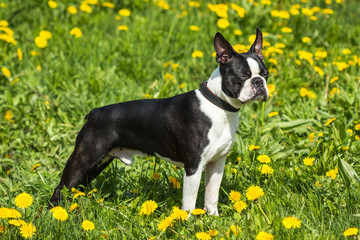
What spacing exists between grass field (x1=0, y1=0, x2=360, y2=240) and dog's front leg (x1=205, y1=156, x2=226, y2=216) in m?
0.11

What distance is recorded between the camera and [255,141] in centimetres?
454

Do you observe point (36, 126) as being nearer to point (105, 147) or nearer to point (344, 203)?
point (105, 147)

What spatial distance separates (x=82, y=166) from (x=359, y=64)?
3.34 meters

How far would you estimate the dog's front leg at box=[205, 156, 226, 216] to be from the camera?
145 inches

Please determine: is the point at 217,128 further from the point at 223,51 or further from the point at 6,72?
the point at 6,72

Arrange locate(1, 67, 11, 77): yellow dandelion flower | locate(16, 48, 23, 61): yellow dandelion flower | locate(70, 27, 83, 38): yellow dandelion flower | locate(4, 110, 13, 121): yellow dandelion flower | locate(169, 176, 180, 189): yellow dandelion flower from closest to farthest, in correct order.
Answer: locate(169, 176, 180, 189): yellow dandelion flower → locate(4, 110, 13, 121): yellow dandelion flower → locate(1, 67, 11, 77): yellow dandelion flower → locate(16, 48, 23, 61): yellow dandelion flower → locate(70, 27, 83, 38): yellow dandelion flower

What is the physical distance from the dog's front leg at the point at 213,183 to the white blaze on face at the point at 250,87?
0.57 m

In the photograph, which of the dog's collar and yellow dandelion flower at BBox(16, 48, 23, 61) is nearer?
the dog's collar

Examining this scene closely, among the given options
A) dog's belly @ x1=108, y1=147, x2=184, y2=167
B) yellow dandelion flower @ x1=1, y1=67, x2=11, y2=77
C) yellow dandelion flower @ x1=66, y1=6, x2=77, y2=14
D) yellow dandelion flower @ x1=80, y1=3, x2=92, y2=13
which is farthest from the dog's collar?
yellow dandelion flower @ x1=66, y1=6, x2=77, y2=14

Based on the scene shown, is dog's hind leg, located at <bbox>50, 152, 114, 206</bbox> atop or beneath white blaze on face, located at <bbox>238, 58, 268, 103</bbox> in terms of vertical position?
beneath

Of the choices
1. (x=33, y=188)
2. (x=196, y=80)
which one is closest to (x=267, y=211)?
(x=33, y=188)

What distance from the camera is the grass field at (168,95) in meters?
3.33

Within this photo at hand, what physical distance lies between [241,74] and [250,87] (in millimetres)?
113

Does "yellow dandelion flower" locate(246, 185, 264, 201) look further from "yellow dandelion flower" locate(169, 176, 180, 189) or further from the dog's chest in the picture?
"yellow dandelion flower" locate(169, 176, 180, 189)
